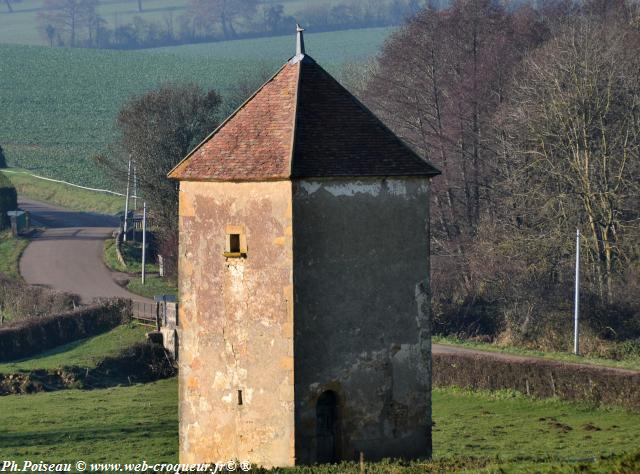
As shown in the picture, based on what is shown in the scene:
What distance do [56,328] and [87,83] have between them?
62.5m

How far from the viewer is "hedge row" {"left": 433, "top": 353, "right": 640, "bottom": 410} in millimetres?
31969

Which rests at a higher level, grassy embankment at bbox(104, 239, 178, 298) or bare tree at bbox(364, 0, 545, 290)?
bare tree at bbox(364, 0, 545, 290)

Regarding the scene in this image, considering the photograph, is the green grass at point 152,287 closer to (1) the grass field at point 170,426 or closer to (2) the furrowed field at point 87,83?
(1) the grass field at point 170,426

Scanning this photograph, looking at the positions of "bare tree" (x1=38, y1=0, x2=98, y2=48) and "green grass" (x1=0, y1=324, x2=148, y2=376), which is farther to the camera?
"bare tree" (x1=38, y1=0, x2=98, y2=48)

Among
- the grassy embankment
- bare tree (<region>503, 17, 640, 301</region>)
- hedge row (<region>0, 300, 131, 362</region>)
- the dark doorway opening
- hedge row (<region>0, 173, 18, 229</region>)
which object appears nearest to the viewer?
the dark doorway opening

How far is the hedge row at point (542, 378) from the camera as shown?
105 feet

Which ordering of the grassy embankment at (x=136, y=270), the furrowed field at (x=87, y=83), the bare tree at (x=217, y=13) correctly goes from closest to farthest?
the grassy embankment at (x=136, y=270)
the furrowed field at (x=87, y=83)
the bare tree at (x=217, y=13)

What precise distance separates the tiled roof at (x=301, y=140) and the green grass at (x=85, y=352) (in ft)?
60.4

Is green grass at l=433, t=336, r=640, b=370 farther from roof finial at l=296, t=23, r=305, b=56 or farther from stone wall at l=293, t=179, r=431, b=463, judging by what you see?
roof finial at l=296, t=23, r=305, b=56

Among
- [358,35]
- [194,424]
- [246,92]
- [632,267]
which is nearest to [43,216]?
[246,92]

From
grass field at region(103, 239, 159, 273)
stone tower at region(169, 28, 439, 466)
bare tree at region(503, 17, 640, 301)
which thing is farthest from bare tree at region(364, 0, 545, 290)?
stone tower at region(169, 28, 439, 466)

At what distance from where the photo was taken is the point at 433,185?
50.2 metres

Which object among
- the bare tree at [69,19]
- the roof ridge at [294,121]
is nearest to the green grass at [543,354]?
the roof ridge at [294,121]

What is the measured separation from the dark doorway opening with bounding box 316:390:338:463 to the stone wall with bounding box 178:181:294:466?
1.50 ft
